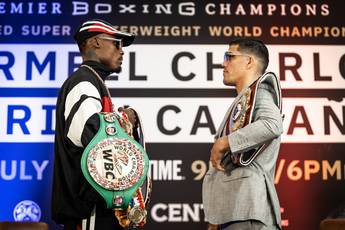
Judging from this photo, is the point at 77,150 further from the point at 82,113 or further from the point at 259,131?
the point at 259,131

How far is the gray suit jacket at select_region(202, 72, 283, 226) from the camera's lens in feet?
8.24

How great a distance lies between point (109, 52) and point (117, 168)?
575 mm

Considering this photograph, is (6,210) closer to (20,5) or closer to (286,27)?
(20,5)

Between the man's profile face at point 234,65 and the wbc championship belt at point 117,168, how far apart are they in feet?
2.61

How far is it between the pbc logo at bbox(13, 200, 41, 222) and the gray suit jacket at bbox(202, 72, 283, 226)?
67.9 inches

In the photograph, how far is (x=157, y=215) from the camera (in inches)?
160

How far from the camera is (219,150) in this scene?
8.38ft

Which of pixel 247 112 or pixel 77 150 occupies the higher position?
pixel 247 112

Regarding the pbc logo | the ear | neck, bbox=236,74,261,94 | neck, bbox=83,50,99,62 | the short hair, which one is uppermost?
the short hair

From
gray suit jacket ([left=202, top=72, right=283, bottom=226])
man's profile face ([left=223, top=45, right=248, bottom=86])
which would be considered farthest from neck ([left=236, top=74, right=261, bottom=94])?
gray suit jacket ([left=202, top=72, right=283, bottom=226])

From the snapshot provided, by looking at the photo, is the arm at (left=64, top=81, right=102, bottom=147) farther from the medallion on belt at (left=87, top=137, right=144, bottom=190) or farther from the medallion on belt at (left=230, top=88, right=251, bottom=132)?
the medallion on belt at (left=230, top=88, right=251, bottom=132)

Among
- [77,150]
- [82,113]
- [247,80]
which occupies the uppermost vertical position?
[247,80]

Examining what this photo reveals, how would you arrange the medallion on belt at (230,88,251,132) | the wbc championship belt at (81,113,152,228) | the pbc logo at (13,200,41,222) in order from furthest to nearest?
the pbc logo at (13,200,41,222)
the medallion on belt at (230,88,251,132)
the wbc championship belt at (81,113,152,228)

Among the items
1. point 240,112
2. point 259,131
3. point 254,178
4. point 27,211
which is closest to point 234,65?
point 240,112
